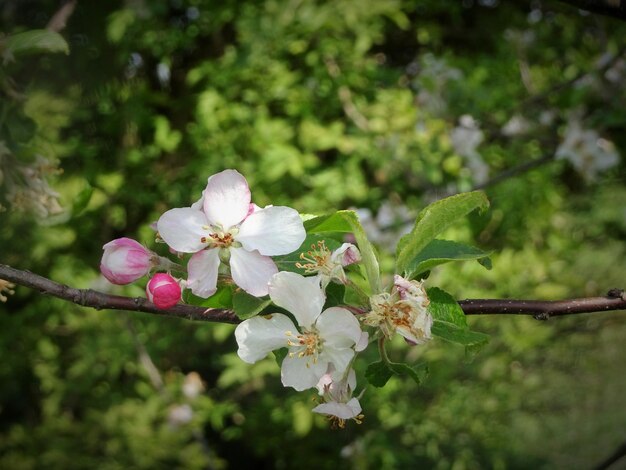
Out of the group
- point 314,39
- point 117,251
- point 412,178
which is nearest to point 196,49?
point 314,39

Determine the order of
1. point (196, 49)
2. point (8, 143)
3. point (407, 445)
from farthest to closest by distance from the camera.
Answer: point (196, 49)
point (407, 445)
point (8, 143)

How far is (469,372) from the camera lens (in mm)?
2557

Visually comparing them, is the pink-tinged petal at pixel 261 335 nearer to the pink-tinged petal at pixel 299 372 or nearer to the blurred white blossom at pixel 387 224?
the pink-tinged petal at pixel 299 372

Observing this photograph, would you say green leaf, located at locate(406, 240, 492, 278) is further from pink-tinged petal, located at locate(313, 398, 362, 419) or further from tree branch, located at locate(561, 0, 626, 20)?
tree branch, located at locate(561, 0, 626, 20)

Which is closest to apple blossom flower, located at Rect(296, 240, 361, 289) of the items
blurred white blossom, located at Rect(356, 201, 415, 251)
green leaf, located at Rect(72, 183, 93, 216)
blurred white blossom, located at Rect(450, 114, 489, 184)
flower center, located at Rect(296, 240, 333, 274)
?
flower center, located at Rect(296, 240, 333, 274)

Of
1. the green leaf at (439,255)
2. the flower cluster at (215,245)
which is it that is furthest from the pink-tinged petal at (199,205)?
the green leaf at (439,255)

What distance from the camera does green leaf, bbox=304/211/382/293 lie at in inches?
24.2

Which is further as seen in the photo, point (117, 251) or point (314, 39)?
point (314, 39)

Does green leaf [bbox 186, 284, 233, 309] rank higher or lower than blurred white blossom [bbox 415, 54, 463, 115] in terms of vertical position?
higher

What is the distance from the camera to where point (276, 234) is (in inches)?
25.6

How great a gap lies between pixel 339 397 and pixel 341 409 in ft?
0.06

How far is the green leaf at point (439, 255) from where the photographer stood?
2.05 ft

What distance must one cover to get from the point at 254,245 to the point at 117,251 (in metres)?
0.13

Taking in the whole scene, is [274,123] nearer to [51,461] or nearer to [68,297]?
[51,461]
